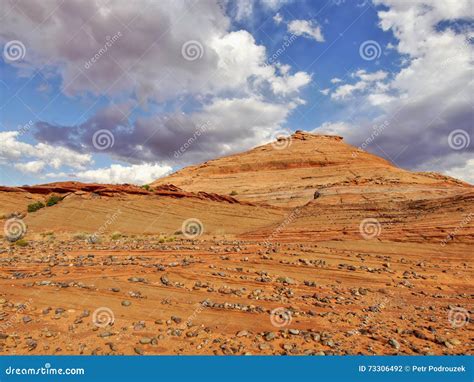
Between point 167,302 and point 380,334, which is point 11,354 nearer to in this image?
point 167,302

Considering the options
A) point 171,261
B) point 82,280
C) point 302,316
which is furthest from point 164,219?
point 302,316

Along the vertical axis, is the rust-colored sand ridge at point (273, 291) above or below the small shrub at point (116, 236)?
below

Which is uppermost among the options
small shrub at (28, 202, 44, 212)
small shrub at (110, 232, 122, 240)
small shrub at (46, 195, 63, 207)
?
small shrub at (46, 195, 63, 207)

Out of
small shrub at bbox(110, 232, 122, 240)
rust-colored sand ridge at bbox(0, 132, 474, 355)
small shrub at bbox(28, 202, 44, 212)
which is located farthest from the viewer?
small shrub at bbox(28, 202, 44, 212)

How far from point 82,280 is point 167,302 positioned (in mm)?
2647

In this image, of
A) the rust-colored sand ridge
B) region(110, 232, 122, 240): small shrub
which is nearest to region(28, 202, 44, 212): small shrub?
the rust-colored sand ridge

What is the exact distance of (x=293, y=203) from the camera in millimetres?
32156

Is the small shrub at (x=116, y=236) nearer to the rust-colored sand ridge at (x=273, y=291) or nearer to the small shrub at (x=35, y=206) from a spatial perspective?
the rust-colored sand ridge at (x=273, y=291)

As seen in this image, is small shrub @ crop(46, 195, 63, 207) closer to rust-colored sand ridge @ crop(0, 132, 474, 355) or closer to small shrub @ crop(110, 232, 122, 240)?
rust-colored sand ridge @ crop(0, 132, 474, 355)

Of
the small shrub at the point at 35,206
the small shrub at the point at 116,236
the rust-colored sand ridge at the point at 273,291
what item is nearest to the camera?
the rust-colored sand ridge at the point at 273,291

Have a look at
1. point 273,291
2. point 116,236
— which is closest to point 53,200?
point 116,236

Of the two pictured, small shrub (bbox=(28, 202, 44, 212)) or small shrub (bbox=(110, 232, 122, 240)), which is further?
small shrub (bbox=(28, 202, 44, 212))

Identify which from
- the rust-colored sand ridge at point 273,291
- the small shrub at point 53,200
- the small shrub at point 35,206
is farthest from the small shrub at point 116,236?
the small shrub at point 35,206

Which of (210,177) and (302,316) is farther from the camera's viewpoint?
(210,177)
